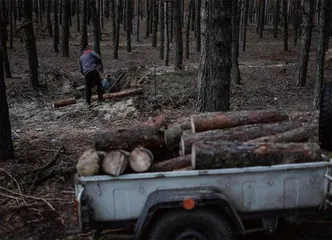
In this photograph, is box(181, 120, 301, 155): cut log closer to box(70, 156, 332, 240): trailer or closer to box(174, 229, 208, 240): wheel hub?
box(70, 156, 332, 240): trailer

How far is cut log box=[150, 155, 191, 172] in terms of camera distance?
4652mm

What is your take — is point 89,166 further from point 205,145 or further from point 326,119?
point 326,119

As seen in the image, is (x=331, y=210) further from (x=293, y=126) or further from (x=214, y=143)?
(x=214, y=143)

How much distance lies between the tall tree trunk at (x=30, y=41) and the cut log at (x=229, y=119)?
1102 cm

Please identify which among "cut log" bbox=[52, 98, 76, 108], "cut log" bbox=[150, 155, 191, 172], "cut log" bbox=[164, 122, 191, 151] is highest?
"cut log" bbox=[164, 122, 191, 151]

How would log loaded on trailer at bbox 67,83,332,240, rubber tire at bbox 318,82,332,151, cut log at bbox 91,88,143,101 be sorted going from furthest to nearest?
cut log at bbox 91,88,143,101
rubber tire at bbox 318,82,332,151
log loaded on trailer at bbox 67,83,332,240

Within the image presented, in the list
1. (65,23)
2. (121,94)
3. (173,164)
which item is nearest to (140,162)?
(173,164)

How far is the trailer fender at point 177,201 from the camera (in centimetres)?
409

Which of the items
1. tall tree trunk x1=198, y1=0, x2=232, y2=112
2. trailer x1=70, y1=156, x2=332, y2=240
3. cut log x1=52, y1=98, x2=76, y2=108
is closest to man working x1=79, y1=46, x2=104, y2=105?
cut log x1=52, y1=98, x2=76, y2=108

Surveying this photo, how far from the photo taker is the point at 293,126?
16.9 feet

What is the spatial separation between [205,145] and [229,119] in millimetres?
944

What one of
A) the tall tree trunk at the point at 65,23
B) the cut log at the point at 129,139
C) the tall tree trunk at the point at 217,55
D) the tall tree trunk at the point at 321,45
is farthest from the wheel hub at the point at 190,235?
the tall tree trunk at the point at 65,23

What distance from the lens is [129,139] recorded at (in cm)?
498

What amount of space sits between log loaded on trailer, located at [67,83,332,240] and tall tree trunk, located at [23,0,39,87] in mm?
11529
